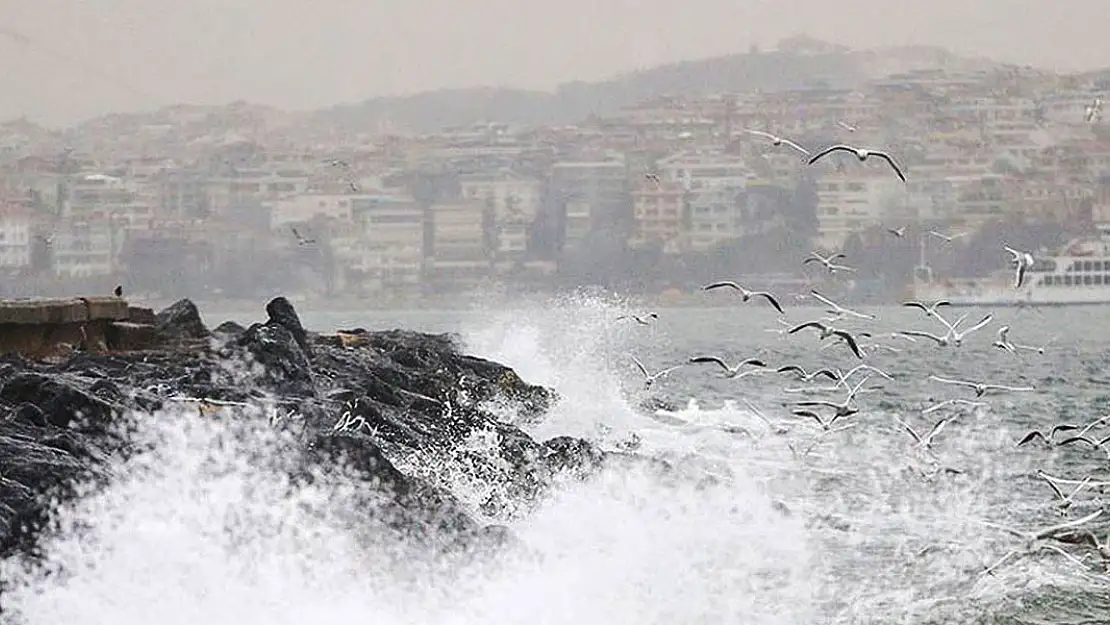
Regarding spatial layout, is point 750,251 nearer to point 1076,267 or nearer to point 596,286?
point 596,286

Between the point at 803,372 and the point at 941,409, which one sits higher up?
the point at 803,372

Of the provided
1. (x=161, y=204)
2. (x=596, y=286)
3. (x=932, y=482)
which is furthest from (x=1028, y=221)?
(x=932, y=482)

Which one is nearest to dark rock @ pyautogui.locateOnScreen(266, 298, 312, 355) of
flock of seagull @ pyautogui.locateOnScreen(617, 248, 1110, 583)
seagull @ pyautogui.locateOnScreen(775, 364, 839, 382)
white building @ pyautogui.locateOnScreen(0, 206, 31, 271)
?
flock of seagull @ pyautogui.locateOnScreen(617, 248, 1110, 583)

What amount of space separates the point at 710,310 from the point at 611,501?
78.0m

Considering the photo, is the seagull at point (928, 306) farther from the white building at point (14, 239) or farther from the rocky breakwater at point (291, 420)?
the white building at point (14, 239)

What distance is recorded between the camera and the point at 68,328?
A: 50.1 ft

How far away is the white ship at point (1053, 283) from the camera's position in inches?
2751

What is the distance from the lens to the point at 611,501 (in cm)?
1185

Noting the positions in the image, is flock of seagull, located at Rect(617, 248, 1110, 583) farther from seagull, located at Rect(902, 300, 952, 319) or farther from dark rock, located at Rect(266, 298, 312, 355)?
dark rock, located at Rect(266, 298, 312, 355)

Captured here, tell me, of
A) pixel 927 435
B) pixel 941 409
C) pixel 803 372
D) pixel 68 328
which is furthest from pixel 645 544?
pixel 941 409

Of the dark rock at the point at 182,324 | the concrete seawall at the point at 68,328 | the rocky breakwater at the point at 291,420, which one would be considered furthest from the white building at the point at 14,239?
the concrete seawall at the point at 68,328

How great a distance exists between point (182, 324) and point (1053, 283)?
203ft

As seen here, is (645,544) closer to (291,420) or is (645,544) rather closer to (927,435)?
(291,420)

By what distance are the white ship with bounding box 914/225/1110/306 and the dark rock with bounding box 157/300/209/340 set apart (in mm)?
53015
